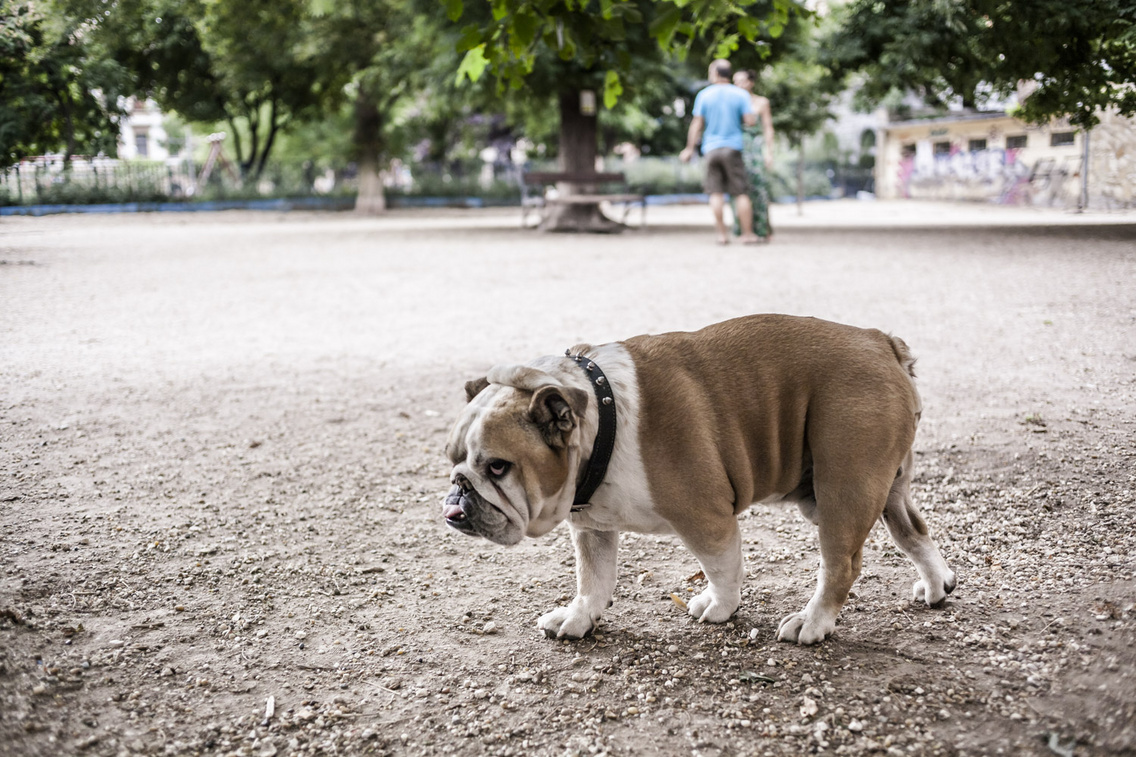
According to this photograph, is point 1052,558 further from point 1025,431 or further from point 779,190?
point 779,190

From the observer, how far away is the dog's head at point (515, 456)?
113 inches

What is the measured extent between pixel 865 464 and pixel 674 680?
0.96 metres

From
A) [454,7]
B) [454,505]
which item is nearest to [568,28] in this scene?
[454,7]

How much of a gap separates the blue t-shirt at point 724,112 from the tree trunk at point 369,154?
79.8 ft

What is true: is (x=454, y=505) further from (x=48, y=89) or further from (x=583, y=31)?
(x=48, y=89)

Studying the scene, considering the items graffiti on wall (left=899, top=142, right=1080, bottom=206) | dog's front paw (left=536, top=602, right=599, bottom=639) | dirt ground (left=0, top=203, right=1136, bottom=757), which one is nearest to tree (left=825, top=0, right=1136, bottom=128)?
graffiti on wall (left=899, top=142, right=1080, bottom=206)

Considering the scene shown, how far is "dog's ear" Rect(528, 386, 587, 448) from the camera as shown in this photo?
2.85 m

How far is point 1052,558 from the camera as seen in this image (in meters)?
3.83

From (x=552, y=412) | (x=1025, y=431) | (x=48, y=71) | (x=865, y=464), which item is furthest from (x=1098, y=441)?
(x=48, y=71)

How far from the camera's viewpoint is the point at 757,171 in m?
15.6

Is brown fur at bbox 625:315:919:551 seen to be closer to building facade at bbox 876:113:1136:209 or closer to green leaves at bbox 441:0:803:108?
green leaves at bbox 441:0:803:108

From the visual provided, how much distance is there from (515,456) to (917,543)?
1.65 m

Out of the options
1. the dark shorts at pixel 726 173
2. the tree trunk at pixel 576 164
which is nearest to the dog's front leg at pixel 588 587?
the dark shorts at pixel 726 173

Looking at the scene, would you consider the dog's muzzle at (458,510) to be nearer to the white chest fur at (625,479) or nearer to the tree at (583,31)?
the white chest fur at (625,479)
